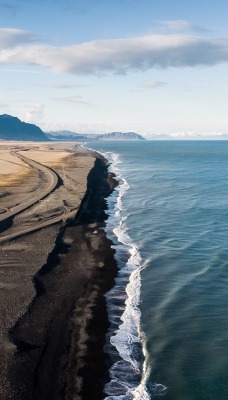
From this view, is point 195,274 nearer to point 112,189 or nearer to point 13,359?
point 13,359

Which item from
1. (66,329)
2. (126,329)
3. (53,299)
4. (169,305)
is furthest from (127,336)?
(53,299)

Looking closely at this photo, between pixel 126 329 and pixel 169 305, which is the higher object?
pixel 169 305

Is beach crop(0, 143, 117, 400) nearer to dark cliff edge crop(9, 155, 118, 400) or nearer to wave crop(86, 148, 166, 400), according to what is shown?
dark cliff edge crop(9, 155, 118, 400)

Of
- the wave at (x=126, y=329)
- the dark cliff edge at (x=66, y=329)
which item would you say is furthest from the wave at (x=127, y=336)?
the dark cliff edge at (x=66, y=329)

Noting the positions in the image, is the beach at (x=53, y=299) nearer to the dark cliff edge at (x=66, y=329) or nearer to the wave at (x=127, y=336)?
the dark cliff edge at (x=66, y=329)

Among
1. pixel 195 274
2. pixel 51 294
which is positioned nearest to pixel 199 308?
pixel 195 274

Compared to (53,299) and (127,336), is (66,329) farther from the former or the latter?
(53,299)

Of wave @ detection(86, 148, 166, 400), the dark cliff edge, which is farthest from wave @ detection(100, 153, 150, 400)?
the dark cliff edge
